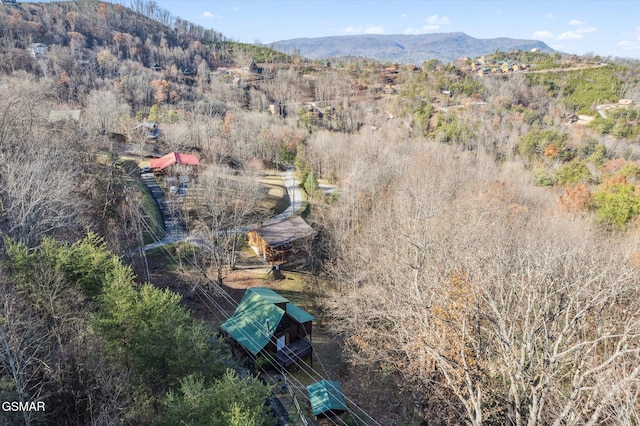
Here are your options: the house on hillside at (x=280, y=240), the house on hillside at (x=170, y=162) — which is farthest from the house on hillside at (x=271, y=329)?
the house on hillside at (x=170, y=162)

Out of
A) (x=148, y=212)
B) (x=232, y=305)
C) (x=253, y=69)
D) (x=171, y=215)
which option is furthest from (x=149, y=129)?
(x=253, y=69)

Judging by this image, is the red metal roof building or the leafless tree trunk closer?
the leafless tree trunk

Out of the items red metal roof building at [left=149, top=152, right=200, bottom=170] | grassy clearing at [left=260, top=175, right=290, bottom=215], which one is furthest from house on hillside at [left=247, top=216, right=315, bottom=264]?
red metal roof building at [left=149, top=152, right=200, bottom=170]

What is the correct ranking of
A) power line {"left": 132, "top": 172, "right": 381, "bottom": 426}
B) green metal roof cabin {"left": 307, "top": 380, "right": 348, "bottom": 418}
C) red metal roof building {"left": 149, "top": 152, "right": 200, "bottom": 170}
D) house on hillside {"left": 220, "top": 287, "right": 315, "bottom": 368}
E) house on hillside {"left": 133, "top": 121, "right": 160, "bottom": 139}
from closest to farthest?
1. green metal roof cabin {"left": 307, "top": 380, "right": 348, "bottom": 418}
2. power line {"left": 132, "top": 172, "right": 381, "bottom": 426}
3. house on hillside {"left": 220, "top": 287, "right": 315, "bottom": 368}
4. red metal roof building {"left": 149, "top": 152, "right": 200, "bottom": 170}
5. house on hillside {"left": 133, "top": 121, "right": 160, "bottom": 139}

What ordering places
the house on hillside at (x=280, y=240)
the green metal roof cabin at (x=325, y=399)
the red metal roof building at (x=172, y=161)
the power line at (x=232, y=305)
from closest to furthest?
1. the green metal roof cabin at (x=325, y=399)
2. the power line at (x=232, y=305)
3. the house on hillside at (x=280, y=240)
4. the red metal roof building at (x=172, y=161)

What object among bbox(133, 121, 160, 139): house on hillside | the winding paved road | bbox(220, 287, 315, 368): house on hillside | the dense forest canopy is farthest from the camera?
bbox(133, 121, 160, 139): house on hillside

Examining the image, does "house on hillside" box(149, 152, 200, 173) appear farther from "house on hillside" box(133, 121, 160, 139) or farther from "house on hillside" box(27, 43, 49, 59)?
"house on hillside" box(27, 43, 49, 59)

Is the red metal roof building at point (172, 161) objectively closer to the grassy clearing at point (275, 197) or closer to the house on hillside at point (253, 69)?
the grassy clearing at point (275, 197)
